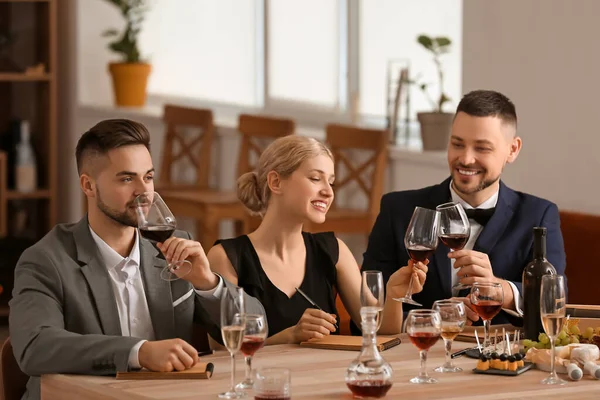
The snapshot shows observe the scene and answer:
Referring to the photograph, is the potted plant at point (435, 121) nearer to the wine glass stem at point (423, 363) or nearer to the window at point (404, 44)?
the window at point (404, 44)

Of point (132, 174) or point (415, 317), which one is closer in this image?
point (415, 317)

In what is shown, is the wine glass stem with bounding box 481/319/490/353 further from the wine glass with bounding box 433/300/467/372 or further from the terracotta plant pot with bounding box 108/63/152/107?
the terracotta plant pot with bounding box 108/63/152/107

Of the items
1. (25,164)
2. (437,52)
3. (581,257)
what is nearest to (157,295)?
(581,257)

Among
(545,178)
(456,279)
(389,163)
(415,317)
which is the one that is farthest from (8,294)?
(415,317)

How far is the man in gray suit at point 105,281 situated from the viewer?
2.55 meters

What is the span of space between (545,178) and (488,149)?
4.07ft

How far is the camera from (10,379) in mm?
2771

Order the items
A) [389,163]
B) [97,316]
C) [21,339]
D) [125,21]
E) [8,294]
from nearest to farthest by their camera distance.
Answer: [21,339] → [97,316] → [389,163] → [8,294] → [125,21]

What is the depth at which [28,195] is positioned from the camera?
755 cm

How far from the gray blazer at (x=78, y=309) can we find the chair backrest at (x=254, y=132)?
10.9 ft

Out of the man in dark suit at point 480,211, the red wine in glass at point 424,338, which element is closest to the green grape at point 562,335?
the red wine in glass at point 424,338

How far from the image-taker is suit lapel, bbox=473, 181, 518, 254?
3.37 meters

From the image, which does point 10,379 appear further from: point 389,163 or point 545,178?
point 389,163

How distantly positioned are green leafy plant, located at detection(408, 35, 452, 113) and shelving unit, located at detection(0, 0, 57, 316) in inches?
111
